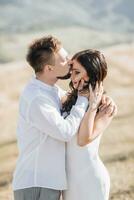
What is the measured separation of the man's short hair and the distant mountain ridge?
11248 millimetres

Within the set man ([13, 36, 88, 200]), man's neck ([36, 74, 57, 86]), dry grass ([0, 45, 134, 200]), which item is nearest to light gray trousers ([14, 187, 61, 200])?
man ([13, 36, 88, 200])

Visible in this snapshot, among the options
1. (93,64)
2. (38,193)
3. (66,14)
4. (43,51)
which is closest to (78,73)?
(93,64)

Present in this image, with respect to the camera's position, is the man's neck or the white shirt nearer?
the white shirt

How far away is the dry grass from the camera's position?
710cm

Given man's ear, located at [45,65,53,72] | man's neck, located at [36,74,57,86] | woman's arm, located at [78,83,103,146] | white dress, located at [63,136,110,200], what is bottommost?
white dress, located at [63,136,110,200]

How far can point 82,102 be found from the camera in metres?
3.10

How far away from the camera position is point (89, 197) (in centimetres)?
314

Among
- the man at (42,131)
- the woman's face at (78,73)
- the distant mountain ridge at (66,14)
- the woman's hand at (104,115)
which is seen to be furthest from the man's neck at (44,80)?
the distant mountain ridge at (66,14)

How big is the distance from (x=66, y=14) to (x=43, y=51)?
12192 mm

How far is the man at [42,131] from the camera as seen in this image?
9.99 ft

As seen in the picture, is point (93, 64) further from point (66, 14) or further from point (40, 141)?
point (66, 14)

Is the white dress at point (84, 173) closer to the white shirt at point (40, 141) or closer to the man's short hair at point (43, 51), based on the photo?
the white shirt at point (40, 141)

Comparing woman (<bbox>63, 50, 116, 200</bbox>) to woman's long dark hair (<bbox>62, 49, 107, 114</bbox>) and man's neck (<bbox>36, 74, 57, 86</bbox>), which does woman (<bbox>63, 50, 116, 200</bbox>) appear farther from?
man's neck (<bbox>36, 74, 57, 86</bbox>)

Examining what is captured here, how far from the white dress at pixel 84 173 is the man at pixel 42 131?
1.6 inches
